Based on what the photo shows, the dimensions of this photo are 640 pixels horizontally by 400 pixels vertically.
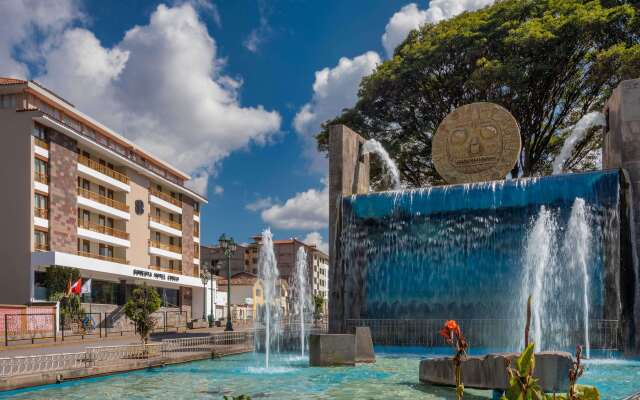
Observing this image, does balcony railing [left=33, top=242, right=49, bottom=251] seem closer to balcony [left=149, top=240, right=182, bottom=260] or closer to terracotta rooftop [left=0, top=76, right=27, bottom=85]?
terracotta rooftop [left=0, top=76, right=27, bottom=85]

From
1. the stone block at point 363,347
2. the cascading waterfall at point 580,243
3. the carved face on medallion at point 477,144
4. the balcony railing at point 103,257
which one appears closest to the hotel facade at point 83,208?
the balcony railing at point 103,257

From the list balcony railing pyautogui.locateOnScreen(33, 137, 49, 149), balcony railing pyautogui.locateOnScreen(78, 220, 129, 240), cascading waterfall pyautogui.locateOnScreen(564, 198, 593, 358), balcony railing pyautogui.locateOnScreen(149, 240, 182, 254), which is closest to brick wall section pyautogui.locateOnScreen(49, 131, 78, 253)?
balcony railing pyautogui.locateOnScreen(33, 137, 49, 149)

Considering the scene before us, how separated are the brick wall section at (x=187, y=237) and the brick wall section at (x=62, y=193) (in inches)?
849

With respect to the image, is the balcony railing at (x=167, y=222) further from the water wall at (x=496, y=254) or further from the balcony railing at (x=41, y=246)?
the water wall at (x=496, y=254)

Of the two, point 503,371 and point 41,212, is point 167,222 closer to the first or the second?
point 41,212

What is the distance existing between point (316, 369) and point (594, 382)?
20.9 feet

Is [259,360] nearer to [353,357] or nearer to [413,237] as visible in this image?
[353,357]

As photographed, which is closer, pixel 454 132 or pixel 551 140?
pixel 454 132

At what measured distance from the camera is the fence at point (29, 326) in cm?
2873

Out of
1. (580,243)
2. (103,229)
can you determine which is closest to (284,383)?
(580,243)

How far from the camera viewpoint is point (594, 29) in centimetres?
2838

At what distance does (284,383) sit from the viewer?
44.3 ft

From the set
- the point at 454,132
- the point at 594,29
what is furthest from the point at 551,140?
the point at 454,132

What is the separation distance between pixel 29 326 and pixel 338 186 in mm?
17429
